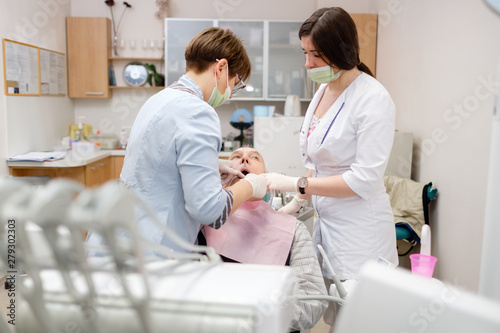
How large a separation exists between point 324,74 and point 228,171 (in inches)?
19.7

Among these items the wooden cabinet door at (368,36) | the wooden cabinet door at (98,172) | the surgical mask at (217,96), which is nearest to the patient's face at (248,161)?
the surgical mask at (217,96)

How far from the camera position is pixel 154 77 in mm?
5043

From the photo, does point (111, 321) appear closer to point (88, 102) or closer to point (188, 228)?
point (188, 228)

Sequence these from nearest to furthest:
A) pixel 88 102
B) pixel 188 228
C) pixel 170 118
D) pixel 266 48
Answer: pixel 170 118 → pixel 188 228 → pixel 266 48 → pixel 88 102

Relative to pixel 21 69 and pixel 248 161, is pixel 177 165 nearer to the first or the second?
pixel 248 161

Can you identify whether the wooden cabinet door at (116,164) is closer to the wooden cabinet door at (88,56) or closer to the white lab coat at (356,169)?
the wooden cabinet door at (88,56)

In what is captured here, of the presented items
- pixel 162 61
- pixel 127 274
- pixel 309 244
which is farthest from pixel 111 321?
pixel 162 61

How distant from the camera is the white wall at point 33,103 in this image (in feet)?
11.8

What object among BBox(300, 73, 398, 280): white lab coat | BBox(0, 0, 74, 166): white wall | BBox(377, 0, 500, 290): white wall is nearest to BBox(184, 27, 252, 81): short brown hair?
BBox(300, 73, 398, 280): white lab coat

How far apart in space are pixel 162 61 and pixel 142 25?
0.45 meters

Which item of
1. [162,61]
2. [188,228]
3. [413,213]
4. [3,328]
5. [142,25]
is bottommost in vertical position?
[413,213]

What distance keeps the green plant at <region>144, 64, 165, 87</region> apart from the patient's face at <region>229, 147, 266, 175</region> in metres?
3.30

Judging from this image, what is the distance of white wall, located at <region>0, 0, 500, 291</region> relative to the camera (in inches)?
97.0

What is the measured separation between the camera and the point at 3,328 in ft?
1.51
